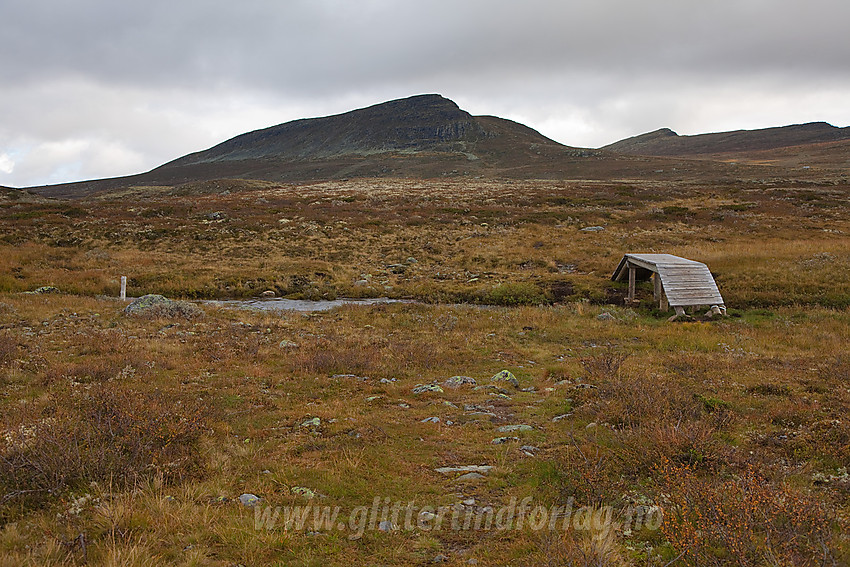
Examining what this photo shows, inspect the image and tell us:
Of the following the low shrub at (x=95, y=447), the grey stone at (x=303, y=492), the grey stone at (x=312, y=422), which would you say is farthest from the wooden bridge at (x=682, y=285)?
the low shrub at (x=95, y=447)

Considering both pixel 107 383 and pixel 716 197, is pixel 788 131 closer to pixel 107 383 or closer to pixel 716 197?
pixel 716 197

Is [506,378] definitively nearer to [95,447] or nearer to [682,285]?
[95,447]

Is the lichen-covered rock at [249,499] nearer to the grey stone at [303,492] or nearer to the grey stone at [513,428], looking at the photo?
the grey stone at [303,492]

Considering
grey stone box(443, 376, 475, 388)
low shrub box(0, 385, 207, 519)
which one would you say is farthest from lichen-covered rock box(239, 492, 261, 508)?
grey stone box(443, 376, 475, 388)

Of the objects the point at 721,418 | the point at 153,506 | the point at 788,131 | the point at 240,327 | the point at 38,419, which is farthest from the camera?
the point at 788,131

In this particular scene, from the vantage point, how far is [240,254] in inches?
1394

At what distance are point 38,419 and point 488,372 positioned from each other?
9.00m

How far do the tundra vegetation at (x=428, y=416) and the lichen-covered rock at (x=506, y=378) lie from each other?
0.28 meters

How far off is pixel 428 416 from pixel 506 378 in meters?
3.24

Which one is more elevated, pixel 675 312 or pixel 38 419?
pixel 38 419

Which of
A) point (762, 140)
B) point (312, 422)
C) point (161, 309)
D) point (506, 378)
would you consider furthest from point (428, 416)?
point (762, 140)

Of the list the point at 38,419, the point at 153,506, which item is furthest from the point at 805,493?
the point at 38,419

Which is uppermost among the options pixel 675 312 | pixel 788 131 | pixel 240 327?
A: pixel 788 131

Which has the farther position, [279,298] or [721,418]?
[279,298]
